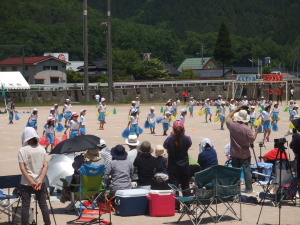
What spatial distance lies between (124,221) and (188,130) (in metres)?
22.0

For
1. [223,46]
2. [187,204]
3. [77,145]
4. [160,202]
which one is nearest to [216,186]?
[187,204]

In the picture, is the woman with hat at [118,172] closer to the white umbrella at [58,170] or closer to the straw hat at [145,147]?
the straw hat at [145,147]

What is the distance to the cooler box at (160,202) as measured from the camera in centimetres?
1200

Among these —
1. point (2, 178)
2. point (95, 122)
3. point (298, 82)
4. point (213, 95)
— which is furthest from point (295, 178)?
point (298, 82)

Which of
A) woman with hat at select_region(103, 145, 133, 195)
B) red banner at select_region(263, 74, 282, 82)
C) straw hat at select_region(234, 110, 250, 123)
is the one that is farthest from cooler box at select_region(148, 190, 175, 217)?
red banner at select_region(263, 74, 282, 82)

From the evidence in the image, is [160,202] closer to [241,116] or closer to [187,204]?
[187,204]

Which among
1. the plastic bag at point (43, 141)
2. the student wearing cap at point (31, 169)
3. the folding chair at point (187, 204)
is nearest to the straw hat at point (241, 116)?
the folding chair at point (187, 204)

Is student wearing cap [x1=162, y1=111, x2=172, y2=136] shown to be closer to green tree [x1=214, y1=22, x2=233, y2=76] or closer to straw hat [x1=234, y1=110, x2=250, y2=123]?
straw hat [x1=234, y1=110, x2=250, y2=123]

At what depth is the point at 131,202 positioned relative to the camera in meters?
12.0

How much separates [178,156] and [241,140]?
6.23 feet

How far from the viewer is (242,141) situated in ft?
43.9

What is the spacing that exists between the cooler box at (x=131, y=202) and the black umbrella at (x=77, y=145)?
1240mm

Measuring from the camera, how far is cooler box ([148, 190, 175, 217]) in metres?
12.0

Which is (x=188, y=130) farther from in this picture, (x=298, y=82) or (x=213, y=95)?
(x=298, y=82)
